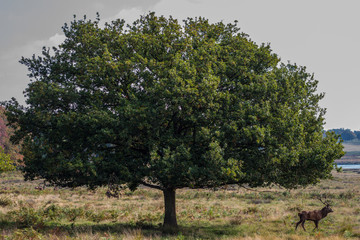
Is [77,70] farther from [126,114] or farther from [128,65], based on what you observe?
[126,114]

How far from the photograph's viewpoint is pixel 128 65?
50.5 ft

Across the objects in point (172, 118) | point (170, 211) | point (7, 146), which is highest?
point (7, 146)

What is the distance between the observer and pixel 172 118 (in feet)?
51.8

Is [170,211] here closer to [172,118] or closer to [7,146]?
[172,118]

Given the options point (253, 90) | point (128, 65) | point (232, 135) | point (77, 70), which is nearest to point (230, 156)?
point (232, 135)

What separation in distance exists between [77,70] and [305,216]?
1629 cm

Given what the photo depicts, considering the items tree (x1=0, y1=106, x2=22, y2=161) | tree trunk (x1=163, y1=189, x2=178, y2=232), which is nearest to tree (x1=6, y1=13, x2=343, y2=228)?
tree trunk (x1=163, y1=189, x2=178, y2=232)

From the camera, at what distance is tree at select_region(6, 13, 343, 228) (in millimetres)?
14305

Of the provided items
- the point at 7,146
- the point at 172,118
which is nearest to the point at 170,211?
the point at 172,118

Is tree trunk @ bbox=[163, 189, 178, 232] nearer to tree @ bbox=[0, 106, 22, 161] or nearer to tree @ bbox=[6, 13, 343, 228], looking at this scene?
tree @ bbox=[6, 13, 343, 228]

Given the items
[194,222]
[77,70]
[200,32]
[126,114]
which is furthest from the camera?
[194,222]

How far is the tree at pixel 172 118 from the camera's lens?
46.9 feet

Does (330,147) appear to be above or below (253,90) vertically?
below

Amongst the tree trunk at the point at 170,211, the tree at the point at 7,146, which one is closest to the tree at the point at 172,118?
the tree trunk at the point at 170,211
